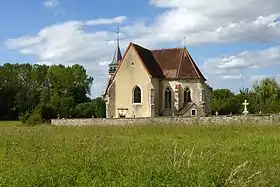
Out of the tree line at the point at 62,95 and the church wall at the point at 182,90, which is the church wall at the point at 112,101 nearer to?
the church wall at the point at 182,90

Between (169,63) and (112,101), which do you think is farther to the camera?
(169,63)

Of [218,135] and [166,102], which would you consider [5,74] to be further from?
[218,135]

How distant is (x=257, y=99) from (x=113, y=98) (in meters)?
31.4

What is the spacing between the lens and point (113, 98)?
59469 millimetres

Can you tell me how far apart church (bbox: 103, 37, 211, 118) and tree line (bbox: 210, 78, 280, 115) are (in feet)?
50.7

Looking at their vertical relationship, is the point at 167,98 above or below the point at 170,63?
below

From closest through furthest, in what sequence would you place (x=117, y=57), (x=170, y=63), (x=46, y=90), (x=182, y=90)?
(x=182, y=90) → (x=170, y=63) → (x=117, y=57) → (x=46, y=90)

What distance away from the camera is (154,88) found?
5822cm

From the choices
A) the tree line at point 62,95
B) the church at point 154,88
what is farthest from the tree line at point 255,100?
the church at point 154,88

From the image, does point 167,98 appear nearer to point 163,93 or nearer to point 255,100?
point 163,93

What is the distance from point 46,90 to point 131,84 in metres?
42.9

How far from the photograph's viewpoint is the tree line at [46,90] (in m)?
79.2

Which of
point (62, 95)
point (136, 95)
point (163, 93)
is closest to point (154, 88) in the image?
point (163, 93)

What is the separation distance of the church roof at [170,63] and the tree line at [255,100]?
17.0 metres
